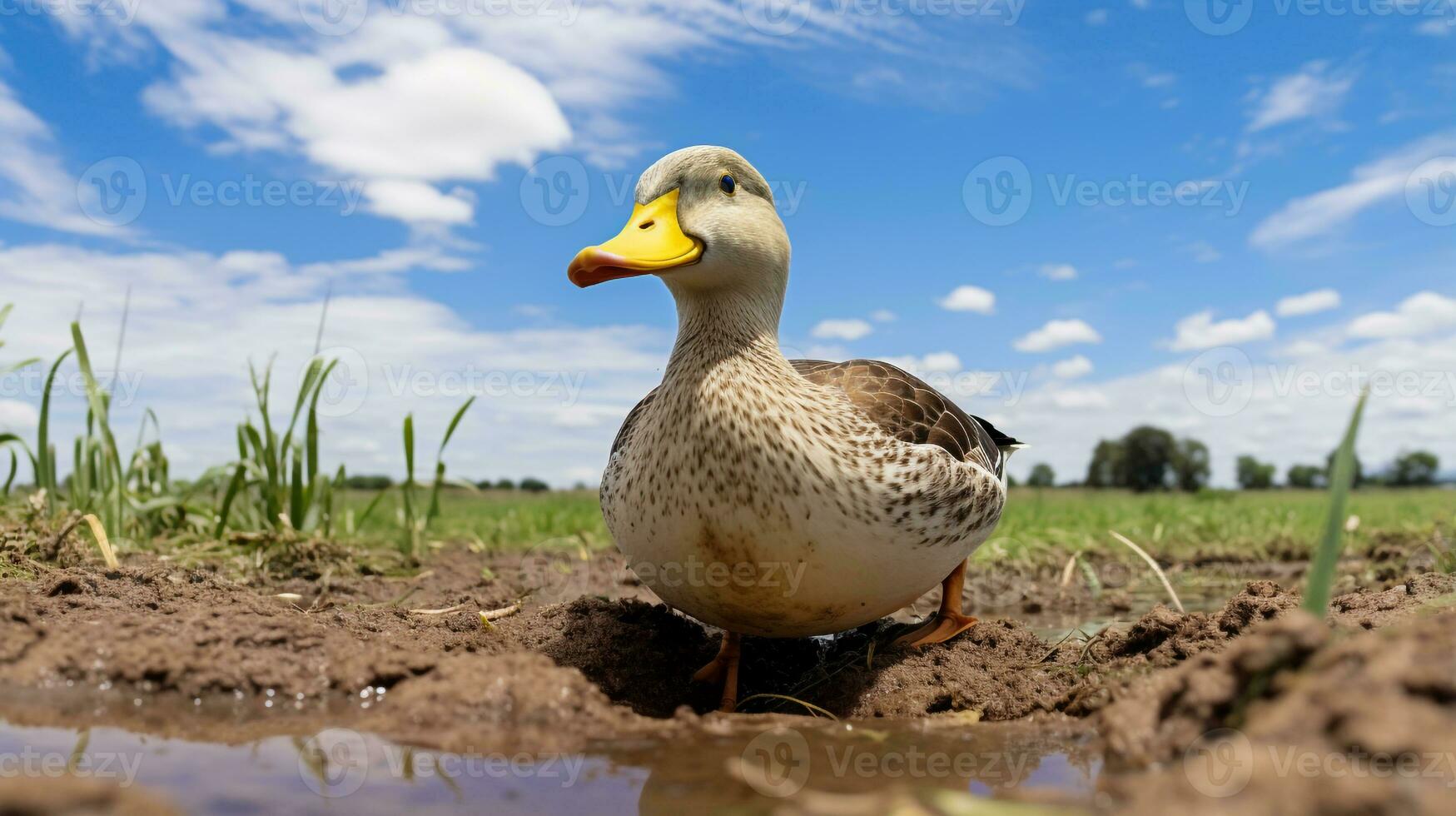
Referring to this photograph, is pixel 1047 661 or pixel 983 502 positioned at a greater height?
pixel 983 502

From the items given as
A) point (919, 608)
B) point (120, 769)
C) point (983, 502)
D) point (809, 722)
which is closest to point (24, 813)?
point (120, 769)

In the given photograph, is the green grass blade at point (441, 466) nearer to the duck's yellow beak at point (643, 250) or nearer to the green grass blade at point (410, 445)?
the green grass blade at point (410, 445)

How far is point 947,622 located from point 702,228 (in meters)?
2.32

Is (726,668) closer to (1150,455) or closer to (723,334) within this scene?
(723,334)

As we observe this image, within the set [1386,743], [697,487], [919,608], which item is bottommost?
[919,608]

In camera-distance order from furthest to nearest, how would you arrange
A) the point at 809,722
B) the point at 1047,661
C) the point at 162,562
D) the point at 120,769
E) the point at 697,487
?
1. the point at 162,562
2. the point at 1047,661
3. the point at 697,487
4. the point at 809,722
5. the point at 120,769

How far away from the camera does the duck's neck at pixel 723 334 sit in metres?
3.50

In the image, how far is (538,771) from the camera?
1972mm

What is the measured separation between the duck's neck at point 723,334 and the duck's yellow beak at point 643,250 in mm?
278

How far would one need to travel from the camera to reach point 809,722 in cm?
246

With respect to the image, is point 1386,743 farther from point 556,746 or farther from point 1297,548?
point 1297,548

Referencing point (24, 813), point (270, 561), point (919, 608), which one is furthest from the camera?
point (919, 608)

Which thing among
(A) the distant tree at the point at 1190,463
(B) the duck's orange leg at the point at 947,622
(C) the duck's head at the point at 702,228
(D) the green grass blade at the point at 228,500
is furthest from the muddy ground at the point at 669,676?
(A) the distant tree at the point at 1190,463

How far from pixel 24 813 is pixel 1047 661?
3450 mm
